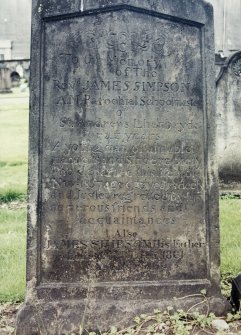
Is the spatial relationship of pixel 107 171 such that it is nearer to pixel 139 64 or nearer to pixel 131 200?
pixel 131 200

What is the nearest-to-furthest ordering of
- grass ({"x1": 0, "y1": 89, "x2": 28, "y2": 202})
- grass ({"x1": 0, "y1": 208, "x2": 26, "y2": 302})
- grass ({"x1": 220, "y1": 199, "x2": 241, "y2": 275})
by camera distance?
grass ({"x1": 0, "y1": 208, "x2": 26, "y2": 302}) → grass ({"x1": 220, "y1": 199, "x2": 241, "y2": 275}) → grass ({"x1": 0, "y1": 89, "x2": 28, "y2": 202})

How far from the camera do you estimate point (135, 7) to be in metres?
3.58

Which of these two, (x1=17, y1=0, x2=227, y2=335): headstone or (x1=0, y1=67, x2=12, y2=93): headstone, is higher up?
(x1=0, y1=67, x2=12, y2=93): headstone

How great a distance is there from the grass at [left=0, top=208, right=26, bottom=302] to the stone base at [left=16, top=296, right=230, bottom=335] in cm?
62

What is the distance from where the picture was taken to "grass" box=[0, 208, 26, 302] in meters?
4.07

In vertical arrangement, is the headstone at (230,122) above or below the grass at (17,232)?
above

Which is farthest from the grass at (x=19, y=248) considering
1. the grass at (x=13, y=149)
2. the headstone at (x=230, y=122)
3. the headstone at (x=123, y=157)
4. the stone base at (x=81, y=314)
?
the grass at (x=13, y=149)

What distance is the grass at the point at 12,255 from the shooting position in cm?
407

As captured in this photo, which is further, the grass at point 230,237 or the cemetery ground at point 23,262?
the grass at point 230,237

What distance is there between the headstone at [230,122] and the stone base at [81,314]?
4.93 metres

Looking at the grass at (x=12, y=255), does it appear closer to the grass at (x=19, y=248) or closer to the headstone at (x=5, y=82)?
the grass at (x=19, y=248)

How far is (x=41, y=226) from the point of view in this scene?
348 cm

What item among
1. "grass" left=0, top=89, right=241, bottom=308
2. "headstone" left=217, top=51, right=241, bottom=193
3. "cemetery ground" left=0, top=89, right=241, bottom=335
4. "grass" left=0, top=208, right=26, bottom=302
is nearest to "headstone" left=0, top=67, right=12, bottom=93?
"grass" left=0, top=89, right=241, bottom=308

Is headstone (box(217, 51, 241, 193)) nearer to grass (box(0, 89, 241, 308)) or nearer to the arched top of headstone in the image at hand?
grass (box(0, 89, 241, 308))
